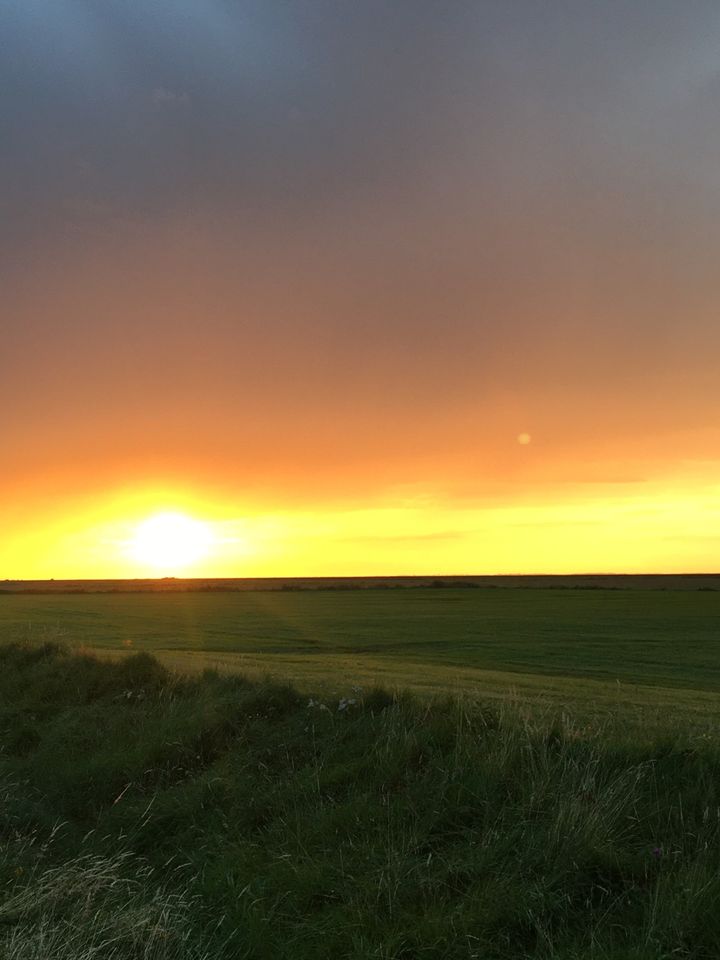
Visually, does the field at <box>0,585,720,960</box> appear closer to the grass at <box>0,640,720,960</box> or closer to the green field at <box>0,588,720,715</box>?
the grass at <box>0,640,720,960</box>

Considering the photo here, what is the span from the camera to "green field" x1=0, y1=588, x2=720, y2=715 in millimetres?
20078

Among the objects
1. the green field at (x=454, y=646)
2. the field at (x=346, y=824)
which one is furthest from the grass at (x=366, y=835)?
the green field at (x=454, y=646)

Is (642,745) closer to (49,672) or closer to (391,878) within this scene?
(391,878)

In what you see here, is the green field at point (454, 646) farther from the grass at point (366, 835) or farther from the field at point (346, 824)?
the grass at point (366, 835)

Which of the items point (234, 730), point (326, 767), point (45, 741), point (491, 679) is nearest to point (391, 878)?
point (326, 767)

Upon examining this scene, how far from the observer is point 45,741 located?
49.3 ft

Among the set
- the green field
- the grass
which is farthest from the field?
the green field

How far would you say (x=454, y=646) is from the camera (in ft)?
130

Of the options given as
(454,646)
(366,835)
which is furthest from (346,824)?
(454,646)

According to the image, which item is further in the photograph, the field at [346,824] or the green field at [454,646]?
the green field at [454,646]

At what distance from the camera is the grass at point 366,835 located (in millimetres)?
7367

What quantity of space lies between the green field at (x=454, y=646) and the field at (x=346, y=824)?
9.11 ft

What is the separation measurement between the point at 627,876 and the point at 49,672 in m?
14.9

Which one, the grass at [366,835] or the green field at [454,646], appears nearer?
the grass at [366,835]
